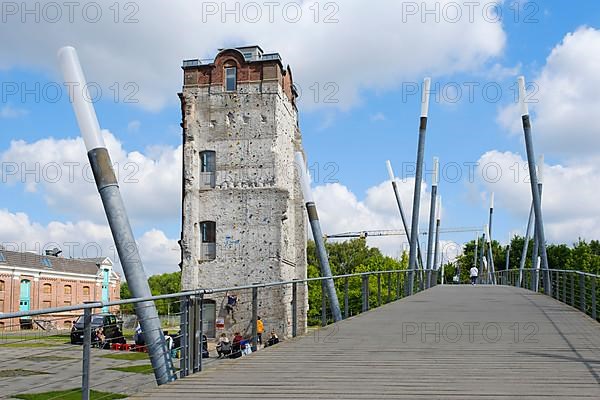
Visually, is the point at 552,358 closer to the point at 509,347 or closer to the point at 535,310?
the point at 509,347

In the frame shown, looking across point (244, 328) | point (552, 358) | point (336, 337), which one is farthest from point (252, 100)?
point (552, 358)

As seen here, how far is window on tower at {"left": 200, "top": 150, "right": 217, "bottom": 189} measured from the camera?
36125 millimetres

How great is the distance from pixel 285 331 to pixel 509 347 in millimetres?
25824

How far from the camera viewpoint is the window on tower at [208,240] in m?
35.6

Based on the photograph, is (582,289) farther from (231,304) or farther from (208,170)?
(208,170)

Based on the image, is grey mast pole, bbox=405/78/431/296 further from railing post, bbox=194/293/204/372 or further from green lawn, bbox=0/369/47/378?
railing post, bbox=194/293/204/372

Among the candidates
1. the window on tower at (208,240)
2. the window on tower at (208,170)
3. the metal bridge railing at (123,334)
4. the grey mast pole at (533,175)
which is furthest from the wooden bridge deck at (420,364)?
the window on tower at (208,170)

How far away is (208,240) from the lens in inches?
1415

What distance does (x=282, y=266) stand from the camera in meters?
34.8

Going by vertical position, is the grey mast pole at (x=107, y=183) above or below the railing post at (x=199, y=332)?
above

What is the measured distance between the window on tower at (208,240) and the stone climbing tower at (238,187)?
0.17 ft

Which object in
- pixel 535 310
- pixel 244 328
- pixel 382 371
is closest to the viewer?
pixel 382 371

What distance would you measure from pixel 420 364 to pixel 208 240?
29.4 metres

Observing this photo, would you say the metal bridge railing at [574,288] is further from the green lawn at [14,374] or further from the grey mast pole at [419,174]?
the green lawn at [14,374]
